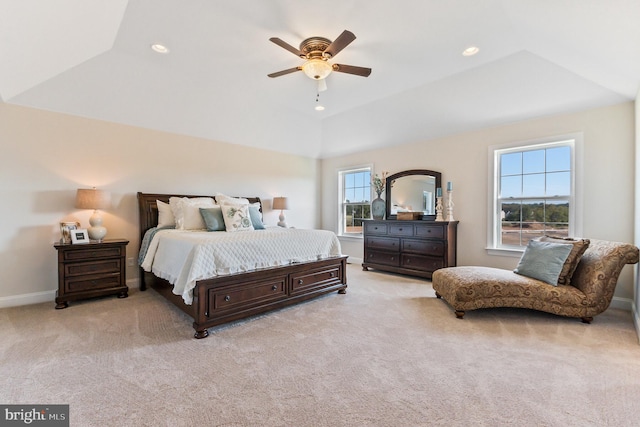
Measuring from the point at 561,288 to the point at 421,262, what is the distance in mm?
1939

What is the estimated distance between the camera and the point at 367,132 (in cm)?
532

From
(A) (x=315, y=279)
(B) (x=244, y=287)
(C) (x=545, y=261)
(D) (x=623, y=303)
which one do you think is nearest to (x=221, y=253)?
(B) (x=244, y=287)

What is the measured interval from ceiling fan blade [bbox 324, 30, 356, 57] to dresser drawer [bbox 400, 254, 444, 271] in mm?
3360

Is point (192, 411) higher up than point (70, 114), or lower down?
lower down

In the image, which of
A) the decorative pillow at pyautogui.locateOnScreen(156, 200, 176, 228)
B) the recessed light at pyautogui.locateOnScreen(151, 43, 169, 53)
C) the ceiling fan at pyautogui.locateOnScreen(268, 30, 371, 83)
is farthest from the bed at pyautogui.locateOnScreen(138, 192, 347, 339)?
the ceiling fan at pyautogui.locateOnScreen(268, 30, 371, 83)

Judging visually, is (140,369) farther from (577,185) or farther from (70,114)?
(577,185)

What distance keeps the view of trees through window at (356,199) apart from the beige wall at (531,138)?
0.31 metres

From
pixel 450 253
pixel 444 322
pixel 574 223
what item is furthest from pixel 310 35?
pixel 574 223

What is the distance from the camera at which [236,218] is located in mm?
3658

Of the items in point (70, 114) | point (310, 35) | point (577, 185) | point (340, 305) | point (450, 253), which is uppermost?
point (310, 35)

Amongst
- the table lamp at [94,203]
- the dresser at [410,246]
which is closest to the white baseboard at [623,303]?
the dresser at [410,246]

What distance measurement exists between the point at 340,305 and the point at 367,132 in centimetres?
335

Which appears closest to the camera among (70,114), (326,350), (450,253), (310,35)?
(326,350)

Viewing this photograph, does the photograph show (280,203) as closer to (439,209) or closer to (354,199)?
(354,199)
